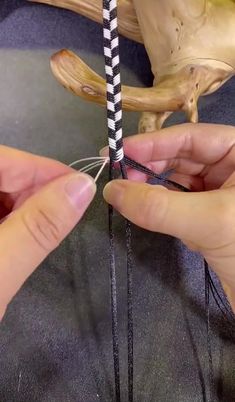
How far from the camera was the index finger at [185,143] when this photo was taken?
581 mm

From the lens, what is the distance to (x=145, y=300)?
2.32 feet

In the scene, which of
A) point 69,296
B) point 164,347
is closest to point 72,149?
point 69,296

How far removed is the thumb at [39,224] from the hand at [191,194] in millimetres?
58

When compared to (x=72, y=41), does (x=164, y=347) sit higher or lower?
lower

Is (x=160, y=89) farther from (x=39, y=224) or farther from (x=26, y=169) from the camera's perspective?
(x=39, y=224)

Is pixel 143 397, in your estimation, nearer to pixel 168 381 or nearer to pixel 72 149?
pixel 168 381

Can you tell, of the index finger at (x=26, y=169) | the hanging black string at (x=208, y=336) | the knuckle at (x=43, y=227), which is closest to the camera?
the knuckle at (x=43, y=227)

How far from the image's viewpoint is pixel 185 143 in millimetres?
595

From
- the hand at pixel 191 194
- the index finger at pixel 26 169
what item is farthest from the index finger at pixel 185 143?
the index finger at pixel 26 169

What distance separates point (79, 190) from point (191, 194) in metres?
0.10

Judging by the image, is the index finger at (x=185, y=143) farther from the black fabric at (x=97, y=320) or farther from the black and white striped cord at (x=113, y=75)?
the black fabric at (x=97, y=320)

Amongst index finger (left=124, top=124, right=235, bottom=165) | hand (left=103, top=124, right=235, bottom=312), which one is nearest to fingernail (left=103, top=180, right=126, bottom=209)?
hand (left=103, top=124, right=235, bottom=312)

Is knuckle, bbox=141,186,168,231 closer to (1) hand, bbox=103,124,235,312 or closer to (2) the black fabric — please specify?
(1) hand, bbox=103,124,235,312

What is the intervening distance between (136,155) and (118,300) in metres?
0.22
